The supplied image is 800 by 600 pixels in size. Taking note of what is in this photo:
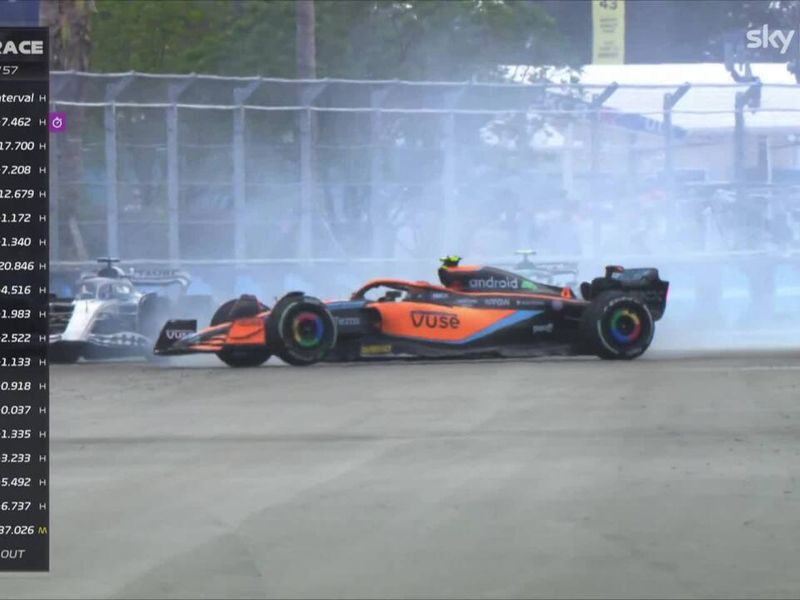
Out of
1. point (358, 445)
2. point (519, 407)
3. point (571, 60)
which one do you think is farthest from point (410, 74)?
point (358, 445)

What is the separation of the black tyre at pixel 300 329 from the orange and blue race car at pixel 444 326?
0.01 meters

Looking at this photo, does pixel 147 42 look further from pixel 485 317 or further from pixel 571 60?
pixel 485 317

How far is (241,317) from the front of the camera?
15031 millimetres

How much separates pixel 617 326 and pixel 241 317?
3.35 metres

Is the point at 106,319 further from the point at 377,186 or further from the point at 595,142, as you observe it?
the point at 595,142

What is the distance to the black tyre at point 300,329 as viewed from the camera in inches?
576

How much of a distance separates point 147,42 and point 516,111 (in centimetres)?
1650

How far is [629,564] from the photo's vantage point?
6.30 metres

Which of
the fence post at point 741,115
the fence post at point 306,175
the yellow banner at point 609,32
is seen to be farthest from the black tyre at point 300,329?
the yellow banner at point 609,32

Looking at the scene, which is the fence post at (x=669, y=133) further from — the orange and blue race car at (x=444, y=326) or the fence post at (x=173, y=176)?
the orange and blue race car at (x=444, y=326)
